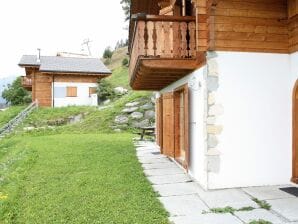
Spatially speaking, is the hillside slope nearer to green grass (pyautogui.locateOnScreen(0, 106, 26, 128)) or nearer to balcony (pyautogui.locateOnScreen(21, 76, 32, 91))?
green grass (pyautogui.locateOnScreen(0, 106, 26, 128))

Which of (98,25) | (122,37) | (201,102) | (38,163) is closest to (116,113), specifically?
(38,163)

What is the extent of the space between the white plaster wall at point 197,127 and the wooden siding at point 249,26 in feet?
2.50

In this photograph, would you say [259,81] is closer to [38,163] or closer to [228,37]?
[228,37]

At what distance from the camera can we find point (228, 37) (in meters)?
6.73

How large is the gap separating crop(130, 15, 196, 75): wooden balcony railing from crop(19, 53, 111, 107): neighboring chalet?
75.6 feet

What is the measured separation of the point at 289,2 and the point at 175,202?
4399 millimetres

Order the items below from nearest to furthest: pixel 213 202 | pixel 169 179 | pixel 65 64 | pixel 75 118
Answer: pixel 213 202, pixel 169 179, pixel 75 118, pixel 65 64

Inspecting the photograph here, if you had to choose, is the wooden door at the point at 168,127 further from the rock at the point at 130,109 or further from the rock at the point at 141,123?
the rock at the point at 130,109

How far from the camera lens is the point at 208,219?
5055 mm

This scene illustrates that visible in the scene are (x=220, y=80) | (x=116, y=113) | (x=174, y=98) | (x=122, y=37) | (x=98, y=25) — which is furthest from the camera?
(x=98, y=25)

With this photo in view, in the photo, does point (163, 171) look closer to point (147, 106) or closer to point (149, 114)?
point (149, 114)

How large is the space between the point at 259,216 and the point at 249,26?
3626 mm

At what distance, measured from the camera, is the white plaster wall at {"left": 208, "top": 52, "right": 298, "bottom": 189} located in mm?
6727

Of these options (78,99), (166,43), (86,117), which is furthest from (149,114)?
(166,43)
